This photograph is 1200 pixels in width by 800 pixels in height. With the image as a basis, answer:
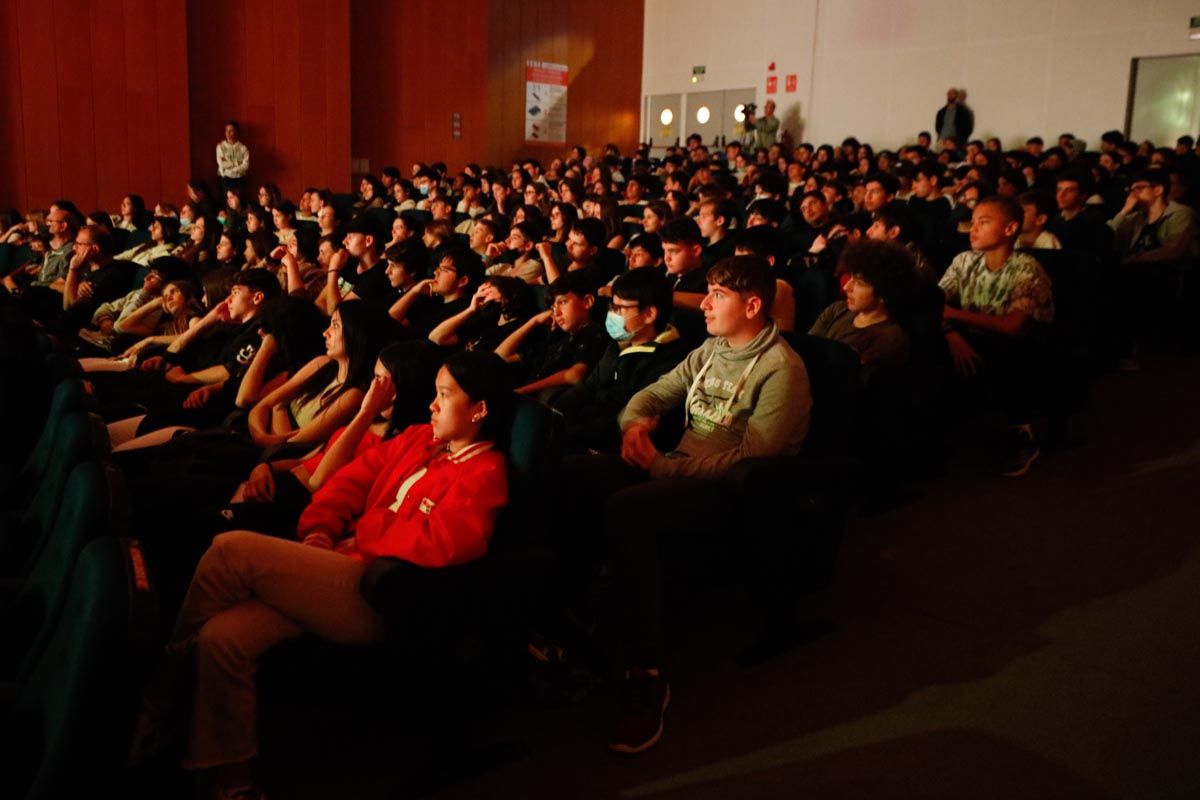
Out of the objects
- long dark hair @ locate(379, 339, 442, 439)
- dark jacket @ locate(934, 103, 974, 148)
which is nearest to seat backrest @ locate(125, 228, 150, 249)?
long dark hair @ locate(379, 339, 442, 439)

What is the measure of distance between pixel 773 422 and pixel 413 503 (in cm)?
98

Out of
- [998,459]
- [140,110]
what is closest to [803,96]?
[140,110]

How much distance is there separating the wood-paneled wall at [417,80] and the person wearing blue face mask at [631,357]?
12.0m

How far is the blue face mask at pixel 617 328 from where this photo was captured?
11.7ft

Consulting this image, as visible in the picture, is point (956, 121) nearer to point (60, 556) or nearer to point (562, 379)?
point (562, 379)

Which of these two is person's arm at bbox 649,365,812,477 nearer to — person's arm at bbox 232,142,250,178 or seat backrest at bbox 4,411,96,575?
seat backrest at bbox 4,411,96,575

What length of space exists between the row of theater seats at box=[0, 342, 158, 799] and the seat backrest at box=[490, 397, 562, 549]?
2.55 ft

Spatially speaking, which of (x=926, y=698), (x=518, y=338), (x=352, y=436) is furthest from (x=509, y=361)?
(x=926, y=698)

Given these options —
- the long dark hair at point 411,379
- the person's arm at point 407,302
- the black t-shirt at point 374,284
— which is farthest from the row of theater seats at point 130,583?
the black t-shirt at point 374,284

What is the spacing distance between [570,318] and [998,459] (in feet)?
6.26

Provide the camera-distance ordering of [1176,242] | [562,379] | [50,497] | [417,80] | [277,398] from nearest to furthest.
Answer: [50,497], [277,398], [562,379], [1176,242], [417,80]

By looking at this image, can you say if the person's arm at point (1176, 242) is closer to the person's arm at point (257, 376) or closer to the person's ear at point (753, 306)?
the person's ear at point (753, 306)

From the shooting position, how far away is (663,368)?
3346 millimetres

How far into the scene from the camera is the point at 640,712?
2.30 meters
